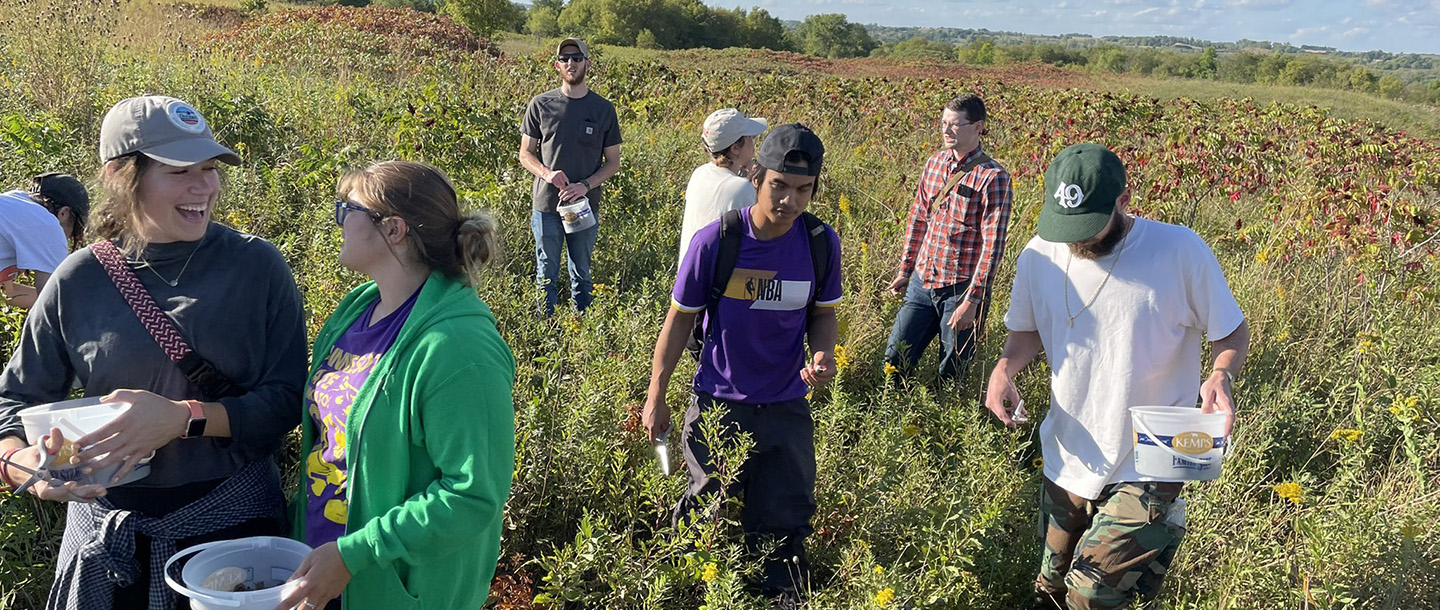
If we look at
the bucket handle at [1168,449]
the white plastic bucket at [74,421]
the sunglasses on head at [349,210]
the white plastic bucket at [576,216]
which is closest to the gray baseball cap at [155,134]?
the sunglasses on head at [349,210]

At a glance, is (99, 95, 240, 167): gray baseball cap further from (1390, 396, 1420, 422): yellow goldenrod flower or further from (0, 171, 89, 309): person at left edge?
(1390, 396, 1420, 422): yellow goldenrod flower

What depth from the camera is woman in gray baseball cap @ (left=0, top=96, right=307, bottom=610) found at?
1758 mm

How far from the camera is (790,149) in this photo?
100 inches

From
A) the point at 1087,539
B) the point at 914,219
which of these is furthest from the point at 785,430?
the point at 914,219

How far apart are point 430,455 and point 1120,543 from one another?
6.14ft

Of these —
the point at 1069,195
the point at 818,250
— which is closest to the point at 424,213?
the point at 818,250

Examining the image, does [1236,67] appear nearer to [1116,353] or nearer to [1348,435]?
[1348,435]

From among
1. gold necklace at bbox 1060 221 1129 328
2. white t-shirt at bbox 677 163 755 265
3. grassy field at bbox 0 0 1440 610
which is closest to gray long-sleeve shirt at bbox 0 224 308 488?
grassy field at bbox 0 0 1440 610

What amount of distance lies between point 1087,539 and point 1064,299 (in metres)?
0.69

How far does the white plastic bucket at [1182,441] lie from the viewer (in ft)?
7.32

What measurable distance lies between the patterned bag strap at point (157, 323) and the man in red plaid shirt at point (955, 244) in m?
3.10

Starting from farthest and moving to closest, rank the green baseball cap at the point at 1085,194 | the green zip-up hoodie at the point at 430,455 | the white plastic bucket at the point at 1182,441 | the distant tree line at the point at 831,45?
the distant tree line at the point at 831,45, the green baseball cap at the point at 1085,194, the white plastic bucket at the point at 1182,441, the green zip-up hoodie at the point at 430,455

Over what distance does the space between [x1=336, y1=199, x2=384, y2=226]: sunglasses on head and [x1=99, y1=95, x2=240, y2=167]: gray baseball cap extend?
1.04 feet

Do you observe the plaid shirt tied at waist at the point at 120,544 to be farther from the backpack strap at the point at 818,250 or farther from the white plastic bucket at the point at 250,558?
the backpack strap at the point at 818,250
